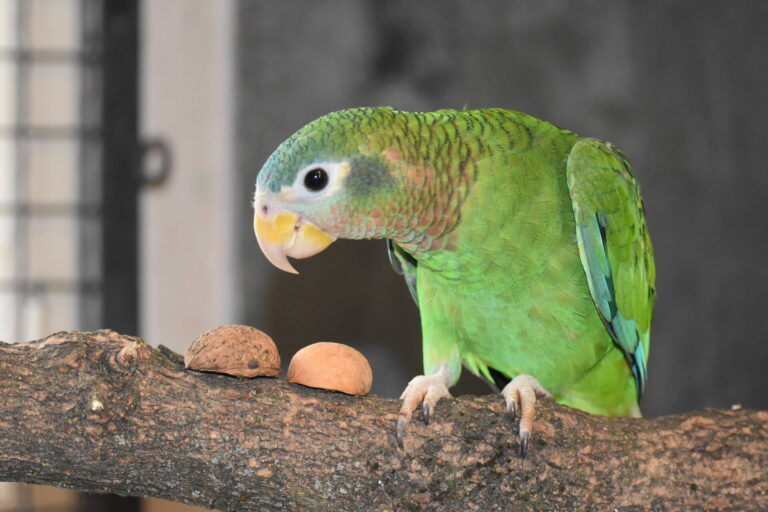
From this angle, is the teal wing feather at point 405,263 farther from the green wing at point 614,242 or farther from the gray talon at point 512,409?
the gray talon at point 512,409

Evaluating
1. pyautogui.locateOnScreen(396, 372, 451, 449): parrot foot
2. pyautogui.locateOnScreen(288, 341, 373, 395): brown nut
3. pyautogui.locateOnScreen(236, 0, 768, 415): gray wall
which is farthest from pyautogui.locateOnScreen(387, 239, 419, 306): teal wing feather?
pyautogui.locateOnScreen(236, 0, 768, 415): gray wall

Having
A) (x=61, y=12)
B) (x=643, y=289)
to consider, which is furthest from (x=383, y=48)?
(x=643, y=289)

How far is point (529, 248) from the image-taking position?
4.83 ft

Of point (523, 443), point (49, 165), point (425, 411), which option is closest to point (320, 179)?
point (425, 411)

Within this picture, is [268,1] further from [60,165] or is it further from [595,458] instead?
[595,458]

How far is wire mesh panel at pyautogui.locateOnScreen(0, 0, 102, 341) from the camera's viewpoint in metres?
2.91

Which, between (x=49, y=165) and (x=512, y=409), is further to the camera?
(x=49, y=165)

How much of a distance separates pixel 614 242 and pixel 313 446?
77 centimetres

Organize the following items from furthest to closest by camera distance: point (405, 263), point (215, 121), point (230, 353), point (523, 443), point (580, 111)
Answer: point (580, 111), point (215, 121), point (405, 263), point (523, 443), point (230, 353)

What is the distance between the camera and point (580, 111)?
3.18 m

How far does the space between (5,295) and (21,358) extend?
2027 mm

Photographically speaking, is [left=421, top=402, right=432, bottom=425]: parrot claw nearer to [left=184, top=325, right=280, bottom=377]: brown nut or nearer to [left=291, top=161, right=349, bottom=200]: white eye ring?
[left=184, top=325, right=280, bottom=377]: brown nut

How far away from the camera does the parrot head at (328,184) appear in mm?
1260

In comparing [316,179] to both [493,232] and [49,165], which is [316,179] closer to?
[493,232]
